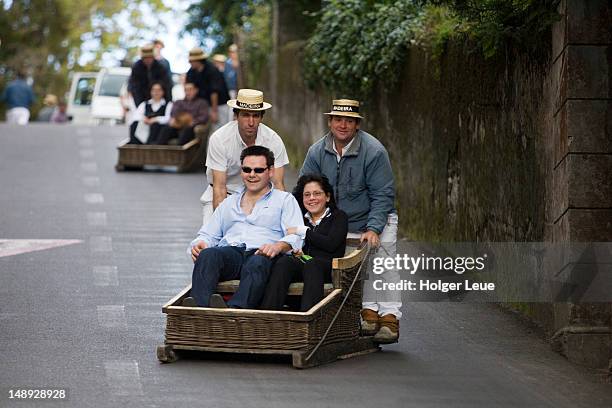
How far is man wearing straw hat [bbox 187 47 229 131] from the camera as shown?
79.4ft

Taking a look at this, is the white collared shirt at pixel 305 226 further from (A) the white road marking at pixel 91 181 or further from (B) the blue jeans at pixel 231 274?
(A) the white road marking at pixel 91 181

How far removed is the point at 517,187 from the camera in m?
12.6

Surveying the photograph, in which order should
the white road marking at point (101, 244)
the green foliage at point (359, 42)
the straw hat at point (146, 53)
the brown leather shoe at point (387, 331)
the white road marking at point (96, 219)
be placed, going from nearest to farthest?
1. the brown leather shoe at point (387, 331)
2. the white road marking at point (101, 244)
3. the green foliage at point (359, 42)
4. the white road marking at point (96, 219)
5. the straw hat at point (146, 53)

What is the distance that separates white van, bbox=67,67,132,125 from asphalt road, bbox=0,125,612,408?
19486mm

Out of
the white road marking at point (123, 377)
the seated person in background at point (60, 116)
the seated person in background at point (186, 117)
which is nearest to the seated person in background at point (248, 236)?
the white road marking at point (123, 377)

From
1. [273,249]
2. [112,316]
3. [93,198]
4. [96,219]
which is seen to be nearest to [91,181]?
[93,198]

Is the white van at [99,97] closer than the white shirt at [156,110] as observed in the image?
No

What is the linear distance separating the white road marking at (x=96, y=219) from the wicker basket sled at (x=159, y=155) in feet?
15.7

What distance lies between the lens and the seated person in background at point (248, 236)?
10273mm

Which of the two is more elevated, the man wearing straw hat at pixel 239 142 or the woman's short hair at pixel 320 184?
the man wearing straw hat at pixel 239 142

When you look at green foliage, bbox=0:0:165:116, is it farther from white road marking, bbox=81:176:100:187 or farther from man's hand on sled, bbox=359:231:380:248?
man's hand on sled, bbox=359:231:380:248

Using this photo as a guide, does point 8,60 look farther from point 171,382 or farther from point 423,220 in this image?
point 171,382

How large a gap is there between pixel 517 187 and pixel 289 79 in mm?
15168

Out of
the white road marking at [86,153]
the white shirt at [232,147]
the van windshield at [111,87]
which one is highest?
the van windshield at [111,87]
